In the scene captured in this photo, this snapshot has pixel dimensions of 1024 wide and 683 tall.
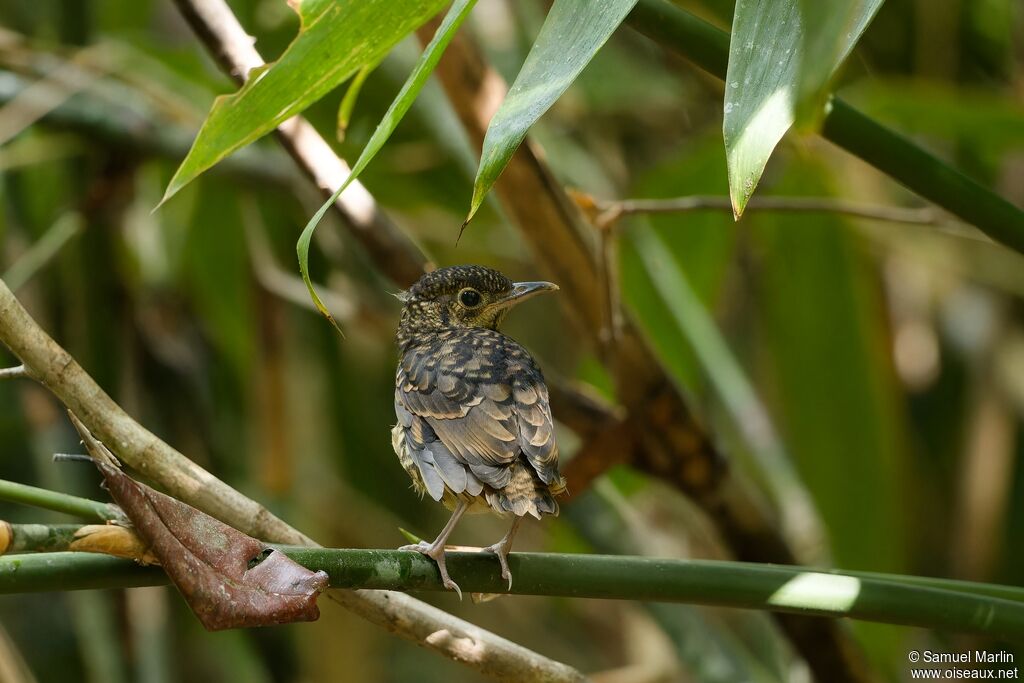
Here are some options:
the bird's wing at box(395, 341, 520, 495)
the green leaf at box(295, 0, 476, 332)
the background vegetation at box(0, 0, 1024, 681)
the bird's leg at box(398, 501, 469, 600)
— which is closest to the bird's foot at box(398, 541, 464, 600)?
the bird's leg at box(398, 501, 469, 600)

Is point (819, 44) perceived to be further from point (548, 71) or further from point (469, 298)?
point (469, 298)

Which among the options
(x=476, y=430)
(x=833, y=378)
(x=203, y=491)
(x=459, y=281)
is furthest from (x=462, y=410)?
(x=833, y=378)

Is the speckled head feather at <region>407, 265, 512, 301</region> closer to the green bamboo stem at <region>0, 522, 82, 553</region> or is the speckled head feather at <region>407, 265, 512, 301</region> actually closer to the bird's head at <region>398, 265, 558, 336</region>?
the bird's head at <region>398, 265, 558, 336</region>

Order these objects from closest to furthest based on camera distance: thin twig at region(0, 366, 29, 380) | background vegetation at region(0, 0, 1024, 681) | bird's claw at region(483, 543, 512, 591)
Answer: thin twig at region(0, 366, 29, 380) < bird's claw at region(483, 543, 512, 591) < background vegetation at region(0, 0, 1024, 681)

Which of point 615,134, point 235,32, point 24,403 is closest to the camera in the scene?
point 235,32

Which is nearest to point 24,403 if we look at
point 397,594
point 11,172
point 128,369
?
point 128,369

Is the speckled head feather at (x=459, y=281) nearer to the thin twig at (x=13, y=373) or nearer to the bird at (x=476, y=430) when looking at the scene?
the bird at (x=476, y=430)

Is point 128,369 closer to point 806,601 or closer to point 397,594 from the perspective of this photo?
point 397,594
